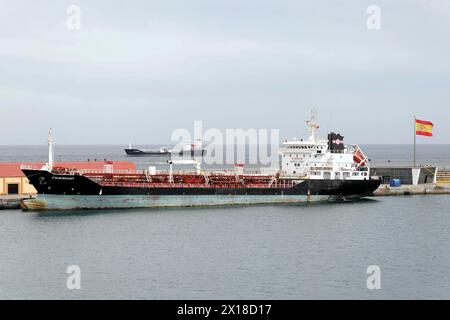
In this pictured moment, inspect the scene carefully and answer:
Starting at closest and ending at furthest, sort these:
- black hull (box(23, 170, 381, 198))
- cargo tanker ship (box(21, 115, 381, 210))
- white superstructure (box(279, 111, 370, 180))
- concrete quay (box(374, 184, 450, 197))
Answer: black hull (box(23, 170, 381, 198)), cargo tanker ship (box(21, 115, 381, 210)), white superstructure (box(279, 111, 370, 180)), concrete quay (box(374, 184, 450, 197))

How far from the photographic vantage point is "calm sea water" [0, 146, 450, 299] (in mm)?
29719

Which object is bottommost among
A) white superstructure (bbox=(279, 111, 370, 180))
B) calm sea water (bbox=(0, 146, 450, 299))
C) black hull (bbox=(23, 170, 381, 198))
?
calm sea water (bbox=(0, 146, 450, 299))

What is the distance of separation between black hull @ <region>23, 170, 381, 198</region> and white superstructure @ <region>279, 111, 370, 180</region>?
2.90 ft

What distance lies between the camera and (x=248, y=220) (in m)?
50.0

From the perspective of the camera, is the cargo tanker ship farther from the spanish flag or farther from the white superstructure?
the spanish flag

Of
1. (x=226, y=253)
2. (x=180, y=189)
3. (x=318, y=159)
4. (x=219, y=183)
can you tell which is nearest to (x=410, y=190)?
(x=318, y=159)

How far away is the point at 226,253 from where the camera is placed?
37.1m

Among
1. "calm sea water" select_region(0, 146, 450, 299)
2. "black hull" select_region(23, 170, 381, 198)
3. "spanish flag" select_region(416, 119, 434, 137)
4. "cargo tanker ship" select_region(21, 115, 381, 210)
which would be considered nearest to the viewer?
"calm sea water" select_region(0, 146, 450, 299)

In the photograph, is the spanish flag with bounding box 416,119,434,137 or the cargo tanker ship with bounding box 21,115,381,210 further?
the spanish flag with bounding box 416,119,434,137

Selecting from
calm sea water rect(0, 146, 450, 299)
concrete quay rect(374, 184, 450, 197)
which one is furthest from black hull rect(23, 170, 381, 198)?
concrete quay rect(374, 184, 450, 197)

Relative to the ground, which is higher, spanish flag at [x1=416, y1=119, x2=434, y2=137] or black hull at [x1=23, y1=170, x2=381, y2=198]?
spanish flag at [x1=416, y1=119, x2=434, y2=137]

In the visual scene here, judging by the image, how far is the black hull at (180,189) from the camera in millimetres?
53500

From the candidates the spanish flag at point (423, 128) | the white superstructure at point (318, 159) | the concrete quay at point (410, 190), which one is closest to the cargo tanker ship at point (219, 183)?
the white superstructure at point (318, 159)

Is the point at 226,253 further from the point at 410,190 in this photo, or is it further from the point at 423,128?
the point at 423,128
